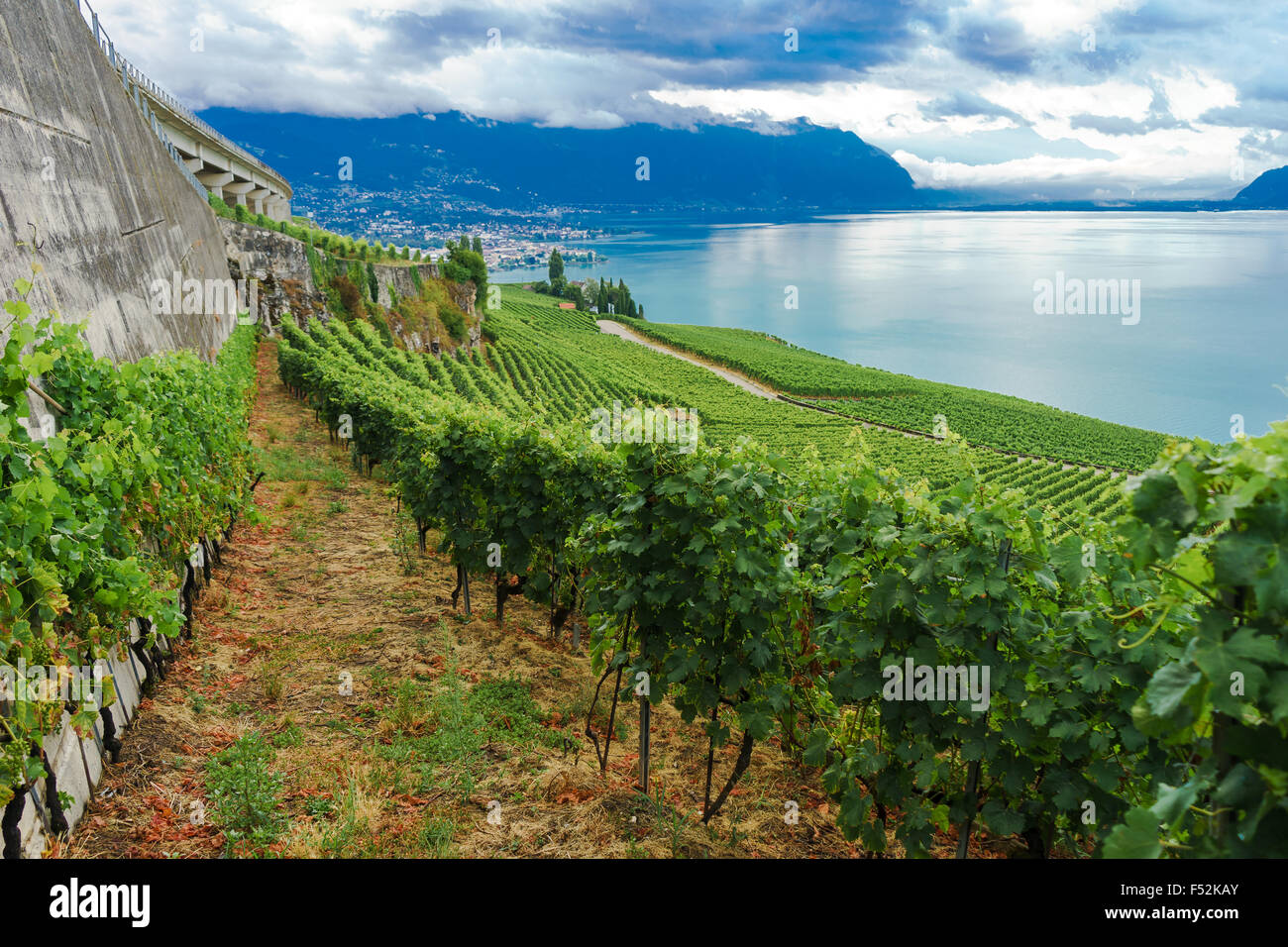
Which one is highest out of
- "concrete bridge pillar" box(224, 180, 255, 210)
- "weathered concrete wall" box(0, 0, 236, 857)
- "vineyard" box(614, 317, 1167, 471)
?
"concrete bridge pillar" box(224, 180, 255, 210)

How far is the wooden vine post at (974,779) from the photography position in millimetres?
4020

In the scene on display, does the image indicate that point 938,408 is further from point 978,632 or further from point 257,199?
point 978,632

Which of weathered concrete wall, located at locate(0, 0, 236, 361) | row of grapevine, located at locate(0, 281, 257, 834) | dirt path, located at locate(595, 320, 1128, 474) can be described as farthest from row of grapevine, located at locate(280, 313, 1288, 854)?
dirt path, located at locate(595, 320, 1128, 474)

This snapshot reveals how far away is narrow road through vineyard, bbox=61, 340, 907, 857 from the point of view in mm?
4672

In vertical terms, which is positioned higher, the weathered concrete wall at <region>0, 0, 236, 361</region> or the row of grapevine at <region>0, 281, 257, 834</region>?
the weathered concrete wall at <region>0, 0, 236, 361</region>

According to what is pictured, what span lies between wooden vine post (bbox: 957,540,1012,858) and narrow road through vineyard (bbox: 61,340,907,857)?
898 mm

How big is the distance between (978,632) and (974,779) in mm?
1086

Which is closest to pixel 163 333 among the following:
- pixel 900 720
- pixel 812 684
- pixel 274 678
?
pixel 274 678

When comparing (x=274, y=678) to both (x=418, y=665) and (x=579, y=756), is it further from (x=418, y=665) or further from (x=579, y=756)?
(x=579, y=756)

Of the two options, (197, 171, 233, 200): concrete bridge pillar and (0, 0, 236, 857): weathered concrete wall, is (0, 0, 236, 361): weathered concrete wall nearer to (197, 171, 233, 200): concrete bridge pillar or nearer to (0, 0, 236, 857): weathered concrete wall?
(0, 0, 236, 857): weathered concrete wall

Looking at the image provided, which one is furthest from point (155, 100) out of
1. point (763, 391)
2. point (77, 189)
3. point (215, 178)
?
point (763, 391)

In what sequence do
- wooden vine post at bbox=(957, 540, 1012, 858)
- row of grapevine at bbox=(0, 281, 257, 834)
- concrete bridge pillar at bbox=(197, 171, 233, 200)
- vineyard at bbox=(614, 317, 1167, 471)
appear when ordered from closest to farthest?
row of grapevine at bbox=(0, 281, 257, 834)
wooden vine post at bbox=(957, 540, 1012, 858)
concrete bridge pillar at bbox=(197, 171, 233, 200)
vineyard at bbox=(614, 317, 1167, 471)

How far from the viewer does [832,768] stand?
4734 millimetres

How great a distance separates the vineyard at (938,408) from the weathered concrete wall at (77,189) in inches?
1884
